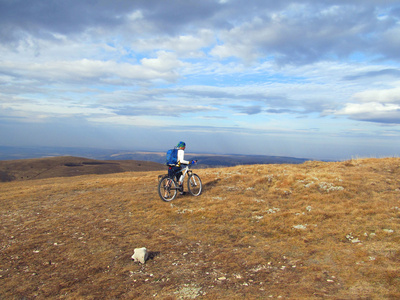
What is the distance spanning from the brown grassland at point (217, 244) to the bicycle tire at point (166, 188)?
0.40 m

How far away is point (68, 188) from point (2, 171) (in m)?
54.1

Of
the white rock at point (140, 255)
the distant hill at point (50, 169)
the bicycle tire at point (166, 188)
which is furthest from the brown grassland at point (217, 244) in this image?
the distant hill at point (50, 169)

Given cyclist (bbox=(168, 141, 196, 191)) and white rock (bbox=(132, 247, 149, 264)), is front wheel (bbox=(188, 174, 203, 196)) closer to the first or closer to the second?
cyclist (bbox=(168, 141, 196, 191))

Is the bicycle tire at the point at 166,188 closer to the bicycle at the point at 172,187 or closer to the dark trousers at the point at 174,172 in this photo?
the bicycle at the point at 172,187

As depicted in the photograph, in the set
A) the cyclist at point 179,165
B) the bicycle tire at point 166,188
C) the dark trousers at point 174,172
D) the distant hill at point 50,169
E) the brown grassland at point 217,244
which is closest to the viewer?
the brown grassland at point 217,244

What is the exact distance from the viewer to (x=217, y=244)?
7957mm

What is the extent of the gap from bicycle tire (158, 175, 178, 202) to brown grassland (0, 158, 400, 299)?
0.40 meters

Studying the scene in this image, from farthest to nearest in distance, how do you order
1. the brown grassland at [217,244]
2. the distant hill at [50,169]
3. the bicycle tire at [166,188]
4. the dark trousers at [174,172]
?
the distant hill at [50,169], the dark trousers at [174,172], the bicycle tire at [166,188], the brown grassland at [217,244]

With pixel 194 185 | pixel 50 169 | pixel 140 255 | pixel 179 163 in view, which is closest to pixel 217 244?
pixel 140 255

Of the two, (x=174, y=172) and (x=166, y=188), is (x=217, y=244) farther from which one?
(x=174, y=172)

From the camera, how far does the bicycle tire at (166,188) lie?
13.0 m

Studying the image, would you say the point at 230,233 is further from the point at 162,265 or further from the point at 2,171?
the point at 2,171

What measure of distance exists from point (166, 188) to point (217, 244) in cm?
572

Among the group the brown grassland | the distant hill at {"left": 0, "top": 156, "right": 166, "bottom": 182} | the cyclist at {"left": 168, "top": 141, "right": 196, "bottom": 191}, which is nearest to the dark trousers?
the cyclist at {"left": 168, "top": 141, "right": 196, "bottom": 191}
